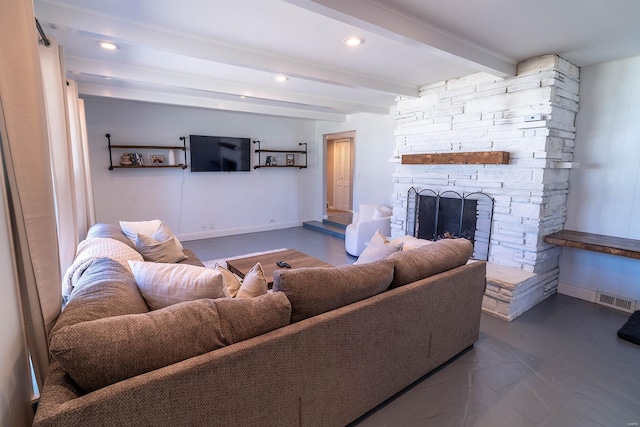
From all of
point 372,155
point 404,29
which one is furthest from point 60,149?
point 372,155

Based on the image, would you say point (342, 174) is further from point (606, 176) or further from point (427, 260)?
point (427, 260)

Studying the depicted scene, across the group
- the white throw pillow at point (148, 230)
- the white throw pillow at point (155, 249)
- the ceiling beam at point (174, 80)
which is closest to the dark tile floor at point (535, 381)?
the white throw pillow at point (155, 249)

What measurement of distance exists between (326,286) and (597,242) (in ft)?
9.61

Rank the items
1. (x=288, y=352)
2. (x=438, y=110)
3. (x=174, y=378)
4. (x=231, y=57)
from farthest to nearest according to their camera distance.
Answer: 1. (x=438, y=110)
2. (x=231, y=57)
3. (x=288, y=352)
4. (x=174, y=378)

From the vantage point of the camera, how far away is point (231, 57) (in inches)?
109

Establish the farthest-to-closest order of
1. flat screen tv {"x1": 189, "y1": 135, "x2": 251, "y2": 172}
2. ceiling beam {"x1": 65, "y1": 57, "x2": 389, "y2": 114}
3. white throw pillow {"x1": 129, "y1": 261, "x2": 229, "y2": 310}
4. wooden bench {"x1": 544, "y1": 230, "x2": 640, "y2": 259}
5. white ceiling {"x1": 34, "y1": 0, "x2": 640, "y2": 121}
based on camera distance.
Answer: flat screen tv {"x1": 189, "y1": 135, "x2": 251, "y2": 172}
ceiling beam {"x1": 65, "y1": 57, "x2": 389, "y2": 114}
wooden bench {"x1": 544, "y1": 230, "x2": 640, "y2": 259}
white ceiling {"x1": 34, "y1": 0, "x2": 640, "y2": 121}
white throw pillow {"x1": 129, "y1": 261, "x2": 229, "y2": 310}

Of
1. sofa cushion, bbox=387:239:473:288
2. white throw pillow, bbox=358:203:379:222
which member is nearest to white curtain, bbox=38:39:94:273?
sofa cushion, bbox=387:239:473:288

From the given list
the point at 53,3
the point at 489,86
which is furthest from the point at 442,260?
the point at 53,3

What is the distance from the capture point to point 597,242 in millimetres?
2955

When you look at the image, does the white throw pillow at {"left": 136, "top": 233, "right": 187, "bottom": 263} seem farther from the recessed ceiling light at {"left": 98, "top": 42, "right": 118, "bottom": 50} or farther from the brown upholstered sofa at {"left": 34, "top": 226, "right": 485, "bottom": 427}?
the recessed ceiling light at {"left": 98, "top": 42, "right": 118, "bottom": 50}

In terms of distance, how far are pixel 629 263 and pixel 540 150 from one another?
1431mm

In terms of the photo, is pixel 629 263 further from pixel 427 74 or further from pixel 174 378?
pixel 174 378

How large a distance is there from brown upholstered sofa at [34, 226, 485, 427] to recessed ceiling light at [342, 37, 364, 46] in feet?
5.84

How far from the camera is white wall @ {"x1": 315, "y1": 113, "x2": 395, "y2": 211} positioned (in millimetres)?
5844
